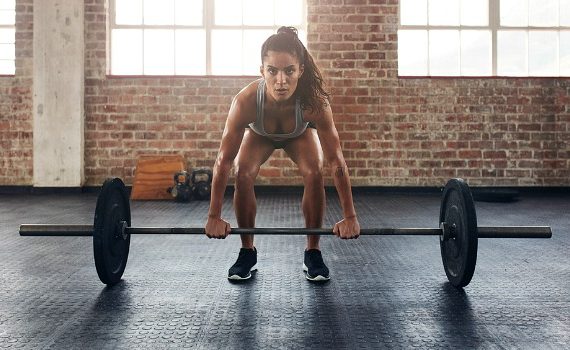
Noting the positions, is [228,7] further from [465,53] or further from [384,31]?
[465,53]

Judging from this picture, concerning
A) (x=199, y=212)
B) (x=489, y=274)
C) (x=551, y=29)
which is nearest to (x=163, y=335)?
(x=489, y=274)

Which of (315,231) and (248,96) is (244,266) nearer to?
(315,231)

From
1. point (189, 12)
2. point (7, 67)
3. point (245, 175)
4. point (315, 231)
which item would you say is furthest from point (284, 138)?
point (7, 67)

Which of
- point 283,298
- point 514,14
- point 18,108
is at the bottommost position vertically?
point 283,298

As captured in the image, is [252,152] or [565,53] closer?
[252,152]

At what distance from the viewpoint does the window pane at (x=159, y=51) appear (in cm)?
576

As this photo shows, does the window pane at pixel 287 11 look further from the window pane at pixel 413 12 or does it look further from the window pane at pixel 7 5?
the window pane at pixel 7 5

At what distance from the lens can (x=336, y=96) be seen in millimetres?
5684

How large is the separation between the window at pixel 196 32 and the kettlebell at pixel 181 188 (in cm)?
131

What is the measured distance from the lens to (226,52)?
228 inches

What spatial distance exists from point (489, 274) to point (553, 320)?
0.60 metres

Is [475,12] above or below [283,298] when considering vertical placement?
above

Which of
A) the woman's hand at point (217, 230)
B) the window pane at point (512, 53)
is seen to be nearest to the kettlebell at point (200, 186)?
the window pane at point (512, 53)

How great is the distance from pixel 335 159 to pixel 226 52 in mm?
4092
